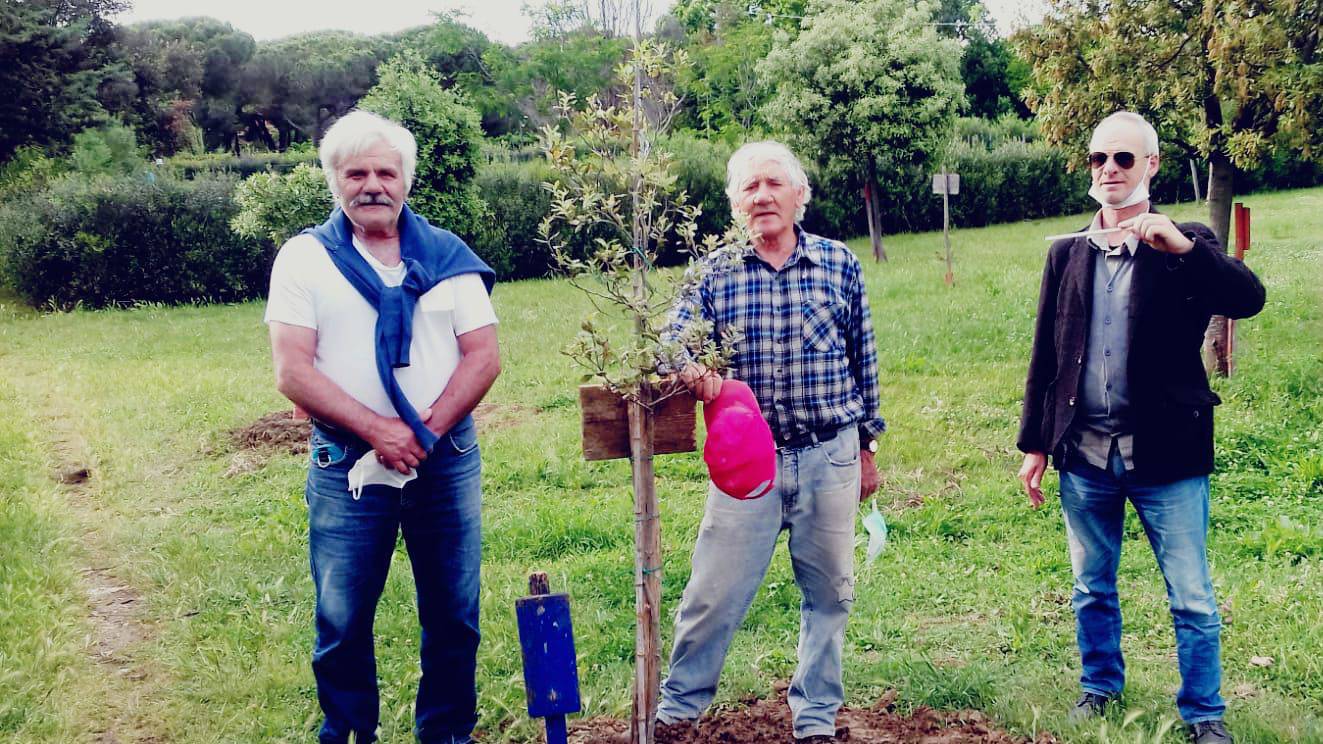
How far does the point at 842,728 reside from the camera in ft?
11.3

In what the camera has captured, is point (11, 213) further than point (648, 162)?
Yes

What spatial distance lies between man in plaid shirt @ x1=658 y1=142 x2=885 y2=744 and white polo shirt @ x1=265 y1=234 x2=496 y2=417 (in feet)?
2.30

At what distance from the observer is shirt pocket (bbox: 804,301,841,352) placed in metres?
3.13

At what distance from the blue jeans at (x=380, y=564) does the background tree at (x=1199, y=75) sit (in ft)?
20.5

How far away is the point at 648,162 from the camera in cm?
264

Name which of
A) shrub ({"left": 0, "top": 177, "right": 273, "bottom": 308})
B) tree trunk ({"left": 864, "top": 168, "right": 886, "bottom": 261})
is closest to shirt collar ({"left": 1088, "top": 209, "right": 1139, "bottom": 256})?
tree trunk ({"left": 864, "top": 168, "right": 886, "bottom": 261})

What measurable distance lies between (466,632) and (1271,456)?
531cm

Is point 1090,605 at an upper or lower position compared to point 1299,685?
upper

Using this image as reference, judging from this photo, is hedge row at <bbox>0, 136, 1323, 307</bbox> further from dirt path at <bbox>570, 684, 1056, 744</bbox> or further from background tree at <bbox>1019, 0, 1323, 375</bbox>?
dirt path at <bbox>570, 684, 1056, 744</bbox>

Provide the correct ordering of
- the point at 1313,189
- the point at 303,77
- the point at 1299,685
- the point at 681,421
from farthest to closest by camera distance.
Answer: the point at 303,77
the point at 1313,189
the point at 1299,685
the point at 681,421

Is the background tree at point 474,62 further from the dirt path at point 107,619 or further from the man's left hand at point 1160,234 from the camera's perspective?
the man's left hand at point 1160,234

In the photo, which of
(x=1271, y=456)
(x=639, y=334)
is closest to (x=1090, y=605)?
(x=639, y=334)

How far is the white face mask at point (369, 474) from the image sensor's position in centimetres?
298

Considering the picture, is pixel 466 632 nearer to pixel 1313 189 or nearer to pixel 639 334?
pixel 639 334
